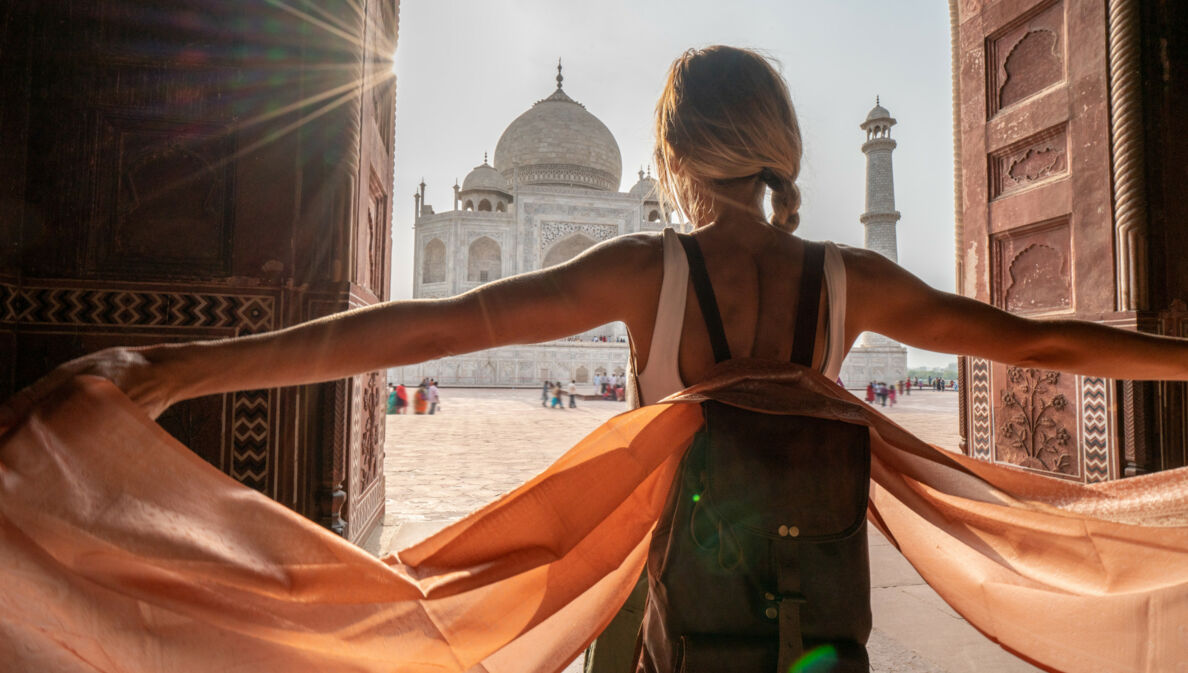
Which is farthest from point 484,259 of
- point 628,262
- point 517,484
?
point 628,262

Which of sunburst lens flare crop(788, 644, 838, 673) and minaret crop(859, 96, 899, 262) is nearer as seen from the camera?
sunburst lens flare crop(788, 644, 838, 673)

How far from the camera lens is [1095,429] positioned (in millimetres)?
3088

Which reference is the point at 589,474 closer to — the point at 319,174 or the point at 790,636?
the point at 790,636

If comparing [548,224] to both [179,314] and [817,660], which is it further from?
[817,660]

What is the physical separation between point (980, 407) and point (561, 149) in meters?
27.3

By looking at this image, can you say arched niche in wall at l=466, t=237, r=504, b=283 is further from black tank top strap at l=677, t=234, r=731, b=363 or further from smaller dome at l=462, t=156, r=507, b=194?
black tank top strap at l=677, t=234, r=731, b=363

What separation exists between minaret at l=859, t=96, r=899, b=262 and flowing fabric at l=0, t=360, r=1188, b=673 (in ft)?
84.1

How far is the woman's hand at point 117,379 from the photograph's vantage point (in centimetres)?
70

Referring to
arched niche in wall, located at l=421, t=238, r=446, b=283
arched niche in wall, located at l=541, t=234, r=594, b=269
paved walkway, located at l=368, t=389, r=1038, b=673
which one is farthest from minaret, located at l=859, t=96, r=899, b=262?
arched niche in wall, located at l=421, t=238, r=446, b=283

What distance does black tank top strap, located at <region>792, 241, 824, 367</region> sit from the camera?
85 centimetres

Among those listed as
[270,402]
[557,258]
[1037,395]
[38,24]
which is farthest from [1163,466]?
[557,258]

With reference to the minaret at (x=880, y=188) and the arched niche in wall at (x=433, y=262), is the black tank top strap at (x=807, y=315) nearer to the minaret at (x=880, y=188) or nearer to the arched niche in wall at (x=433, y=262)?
the minaret at (x=880, y=188)

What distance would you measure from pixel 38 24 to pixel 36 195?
2.04 feet

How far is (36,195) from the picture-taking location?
222cm
